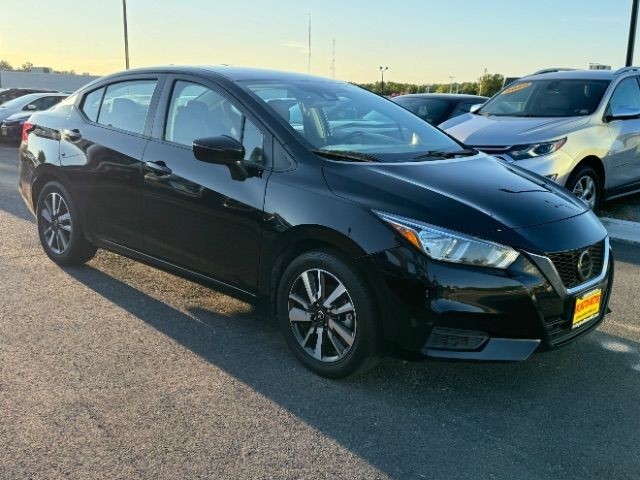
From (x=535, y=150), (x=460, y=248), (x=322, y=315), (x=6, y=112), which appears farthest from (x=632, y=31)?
(x=6, y=112)

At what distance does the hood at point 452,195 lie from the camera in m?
3.21

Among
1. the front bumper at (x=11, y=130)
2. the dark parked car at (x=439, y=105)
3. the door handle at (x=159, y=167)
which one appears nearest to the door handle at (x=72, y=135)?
the door handle at (x=159, y=167)

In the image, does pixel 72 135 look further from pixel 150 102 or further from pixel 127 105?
pixel 150 102

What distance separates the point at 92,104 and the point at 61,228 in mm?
1041

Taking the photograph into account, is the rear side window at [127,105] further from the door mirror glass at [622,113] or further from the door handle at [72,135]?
the door mirror glass at [622,113]

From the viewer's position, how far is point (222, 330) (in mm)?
4207

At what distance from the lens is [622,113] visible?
7.71 metres

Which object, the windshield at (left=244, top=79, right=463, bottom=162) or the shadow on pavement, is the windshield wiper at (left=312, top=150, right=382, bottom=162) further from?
the shadow on pavement

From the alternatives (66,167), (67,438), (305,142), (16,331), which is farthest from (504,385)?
(66,167)

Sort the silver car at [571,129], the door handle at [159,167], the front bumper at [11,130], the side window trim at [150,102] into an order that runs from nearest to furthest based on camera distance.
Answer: the door handle at [159,167]
the side window trim at [150,102]
the silver car at [571,129]
the front bumper at [11,130]

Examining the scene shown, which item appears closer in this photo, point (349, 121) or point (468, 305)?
point (468, 305)

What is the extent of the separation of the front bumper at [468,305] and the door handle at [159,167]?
5.58ft

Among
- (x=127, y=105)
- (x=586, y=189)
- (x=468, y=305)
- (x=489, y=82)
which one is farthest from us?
(x=489, y=82)

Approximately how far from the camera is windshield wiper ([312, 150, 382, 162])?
12.1 feet
